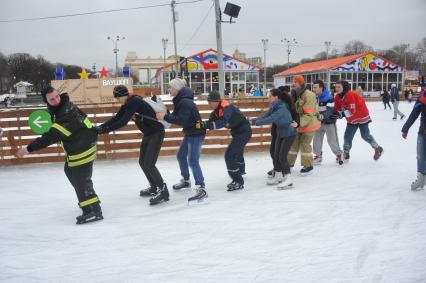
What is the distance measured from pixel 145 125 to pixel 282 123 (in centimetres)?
187

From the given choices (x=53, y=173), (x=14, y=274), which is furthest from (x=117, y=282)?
(x=53, y=173)

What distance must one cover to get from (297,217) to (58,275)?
249 cm

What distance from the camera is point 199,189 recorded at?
186 inches

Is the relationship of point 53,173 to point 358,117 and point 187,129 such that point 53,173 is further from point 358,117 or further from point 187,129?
point 358,117

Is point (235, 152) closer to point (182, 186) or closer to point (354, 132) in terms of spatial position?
point (182, 186)

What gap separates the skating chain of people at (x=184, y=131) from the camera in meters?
4.00

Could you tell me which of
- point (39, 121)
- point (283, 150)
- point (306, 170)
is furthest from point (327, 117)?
point (39, 121)

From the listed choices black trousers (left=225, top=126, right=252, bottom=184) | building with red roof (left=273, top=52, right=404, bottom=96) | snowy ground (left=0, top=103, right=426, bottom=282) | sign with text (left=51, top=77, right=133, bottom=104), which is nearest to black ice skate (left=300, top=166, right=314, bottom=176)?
snowy ground (left=0, top=103, right=426, bottom=282)

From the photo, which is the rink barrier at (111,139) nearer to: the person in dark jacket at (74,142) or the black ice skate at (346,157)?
the black ice skate at (346,157)

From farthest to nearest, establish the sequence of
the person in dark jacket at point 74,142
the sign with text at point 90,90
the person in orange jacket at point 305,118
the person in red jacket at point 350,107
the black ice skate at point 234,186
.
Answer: the sign with text at point 90,90, the person in red jacket at point 350,107, the person in orange jacket at point 305,118, the black ice skate at point 234,186, the person in dark jacket at point 74,142

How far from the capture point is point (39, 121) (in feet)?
22.2

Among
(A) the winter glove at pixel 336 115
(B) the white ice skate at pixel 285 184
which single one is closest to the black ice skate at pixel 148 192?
(B) the white ice skate at pixel 285 184

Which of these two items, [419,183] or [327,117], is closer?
[419,183]

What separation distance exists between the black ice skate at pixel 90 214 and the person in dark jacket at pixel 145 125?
27.9 inches
